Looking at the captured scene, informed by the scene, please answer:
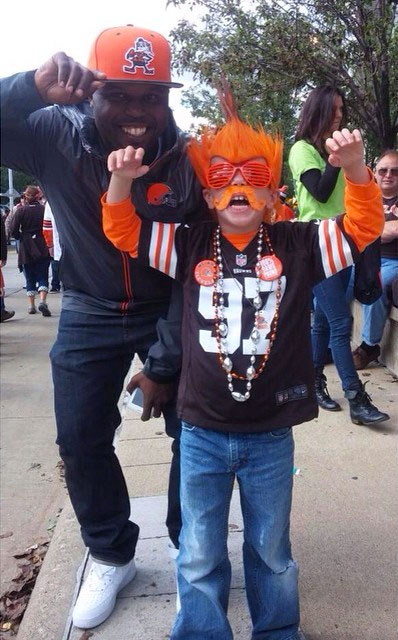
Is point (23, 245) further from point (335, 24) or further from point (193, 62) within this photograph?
point (335, 24)

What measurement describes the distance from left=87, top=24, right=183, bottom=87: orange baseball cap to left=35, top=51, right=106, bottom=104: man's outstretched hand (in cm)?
19

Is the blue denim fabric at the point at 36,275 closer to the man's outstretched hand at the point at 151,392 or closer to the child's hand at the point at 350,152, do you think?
the man's outstretched hand at the point at 151,392

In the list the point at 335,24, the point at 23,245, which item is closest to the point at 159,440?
the point at 335,24

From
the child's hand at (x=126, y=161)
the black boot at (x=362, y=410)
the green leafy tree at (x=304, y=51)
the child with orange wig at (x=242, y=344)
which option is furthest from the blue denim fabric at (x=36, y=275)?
the child's hand at (x=126, y=161)

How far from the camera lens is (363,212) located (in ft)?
6.09

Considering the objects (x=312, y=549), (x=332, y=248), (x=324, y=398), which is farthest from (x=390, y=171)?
(x=332, y=248)

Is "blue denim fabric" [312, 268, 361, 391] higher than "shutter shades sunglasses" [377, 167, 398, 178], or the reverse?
"shutter shades sunglasses" [377, 167, 398, 178]

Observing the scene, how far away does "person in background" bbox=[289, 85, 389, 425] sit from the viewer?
3744 mm

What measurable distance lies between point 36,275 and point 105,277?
869 cm

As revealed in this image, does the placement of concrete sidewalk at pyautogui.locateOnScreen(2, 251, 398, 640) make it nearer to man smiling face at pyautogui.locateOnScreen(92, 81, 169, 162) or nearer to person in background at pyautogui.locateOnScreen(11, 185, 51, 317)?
man smiling face at pyautogui.locateOnScreen(92, 81, 169, 162)

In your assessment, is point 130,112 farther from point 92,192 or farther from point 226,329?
point 226,329

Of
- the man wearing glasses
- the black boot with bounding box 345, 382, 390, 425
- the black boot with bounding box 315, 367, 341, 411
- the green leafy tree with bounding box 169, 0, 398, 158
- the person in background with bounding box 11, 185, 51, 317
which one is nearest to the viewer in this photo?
the black boot with bounding box 345, 382, 390, 425

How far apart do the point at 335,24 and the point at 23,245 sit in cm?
558

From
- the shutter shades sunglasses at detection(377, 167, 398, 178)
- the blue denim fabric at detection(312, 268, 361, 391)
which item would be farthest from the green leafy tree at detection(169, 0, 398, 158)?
the blue denim fabric at detection(312, 268, 361, 391)
